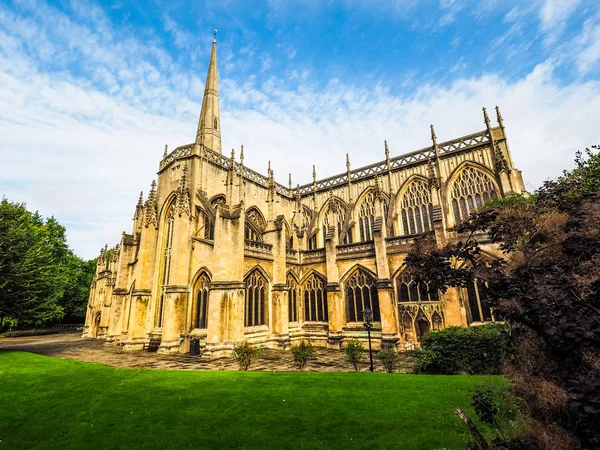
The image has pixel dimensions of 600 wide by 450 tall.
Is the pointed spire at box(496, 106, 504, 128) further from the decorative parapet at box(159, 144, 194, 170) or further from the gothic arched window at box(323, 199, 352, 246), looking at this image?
the decorative parapet at box(159, 144, 194, 170)

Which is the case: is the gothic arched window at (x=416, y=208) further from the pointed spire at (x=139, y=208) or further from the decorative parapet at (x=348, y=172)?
the pointed spire at (x=139, y=208)

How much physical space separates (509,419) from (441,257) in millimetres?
3471

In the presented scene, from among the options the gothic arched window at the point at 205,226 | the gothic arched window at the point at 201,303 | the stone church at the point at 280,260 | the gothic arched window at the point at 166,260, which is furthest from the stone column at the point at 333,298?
the gothic arched window at the point at 166,260

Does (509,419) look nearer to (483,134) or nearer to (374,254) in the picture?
(374,254)

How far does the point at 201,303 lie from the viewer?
1803 centimetres

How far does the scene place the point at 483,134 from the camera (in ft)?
71.5

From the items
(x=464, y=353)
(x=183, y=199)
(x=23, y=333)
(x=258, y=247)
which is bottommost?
(x=464, y=353)

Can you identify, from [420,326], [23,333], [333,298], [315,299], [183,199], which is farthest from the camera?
[23,333]

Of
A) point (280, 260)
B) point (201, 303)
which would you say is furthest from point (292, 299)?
point (201, 303)

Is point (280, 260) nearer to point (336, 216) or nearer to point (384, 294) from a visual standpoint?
point (384, 294)

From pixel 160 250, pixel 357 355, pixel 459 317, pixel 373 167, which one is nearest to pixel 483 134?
pixel 373 167

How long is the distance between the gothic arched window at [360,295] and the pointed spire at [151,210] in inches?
578

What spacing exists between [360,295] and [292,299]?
16.6ft

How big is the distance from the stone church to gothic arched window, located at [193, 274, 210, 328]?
73 mm
